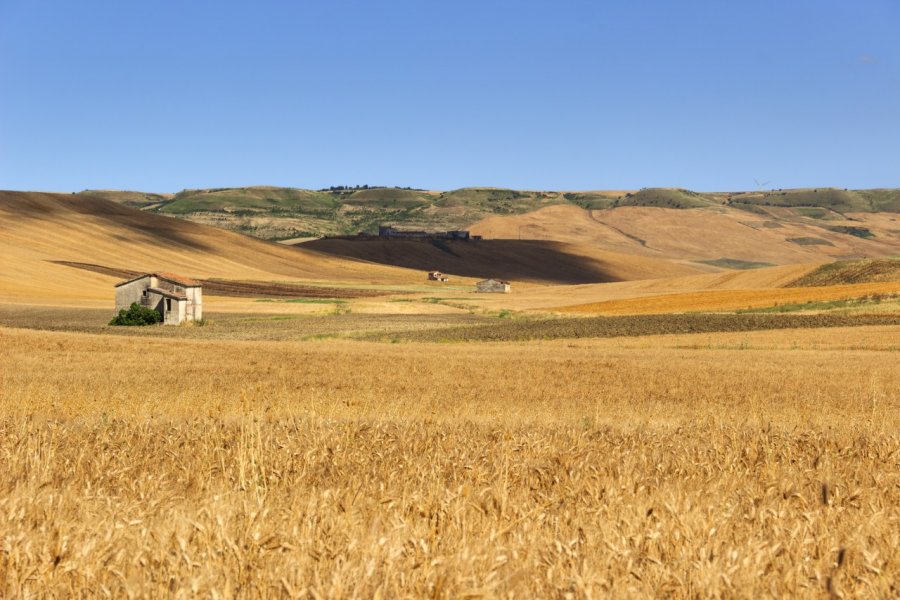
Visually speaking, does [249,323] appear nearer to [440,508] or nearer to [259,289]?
[259,289]

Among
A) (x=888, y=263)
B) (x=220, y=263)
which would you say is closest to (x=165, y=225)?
(x=220, y=263)

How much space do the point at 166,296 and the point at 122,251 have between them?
283 feet

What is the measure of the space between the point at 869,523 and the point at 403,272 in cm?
16488

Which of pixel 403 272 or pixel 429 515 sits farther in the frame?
pixel 403 272

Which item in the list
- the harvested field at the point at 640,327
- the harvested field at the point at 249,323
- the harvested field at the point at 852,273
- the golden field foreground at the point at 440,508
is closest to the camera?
the golden field foreground at the point at 440,508

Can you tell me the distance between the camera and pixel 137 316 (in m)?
66.6

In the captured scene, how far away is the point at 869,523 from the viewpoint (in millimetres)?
5867

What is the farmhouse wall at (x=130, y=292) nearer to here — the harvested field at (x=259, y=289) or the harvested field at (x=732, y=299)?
the harvested field at (x=732, y=299)

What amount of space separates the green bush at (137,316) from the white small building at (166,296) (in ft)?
2.37

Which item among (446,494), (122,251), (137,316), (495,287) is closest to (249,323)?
(137,316)

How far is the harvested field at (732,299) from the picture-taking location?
7225 centimetres

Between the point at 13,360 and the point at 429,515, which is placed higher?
the point at 429,515

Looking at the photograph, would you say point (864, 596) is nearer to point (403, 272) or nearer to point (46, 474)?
point (46, 474)

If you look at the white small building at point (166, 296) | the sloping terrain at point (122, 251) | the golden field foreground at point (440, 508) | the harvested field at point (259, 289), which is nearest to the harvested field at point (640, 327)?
the white small building at point (166, 296)
